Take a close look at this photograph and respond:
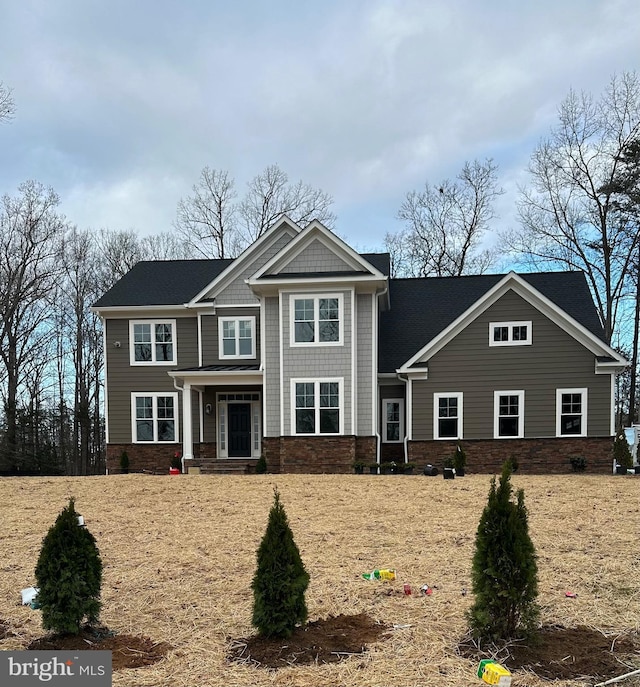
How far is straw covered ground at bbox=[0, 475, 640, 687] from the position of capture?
3.71 metres

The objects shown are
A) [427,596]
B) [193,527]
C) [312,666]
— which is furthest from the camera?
[193,527]

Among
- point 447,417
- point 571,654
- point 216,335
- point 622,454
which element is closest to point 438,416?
point 447,417

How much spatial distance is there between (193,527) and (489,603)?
5543mm

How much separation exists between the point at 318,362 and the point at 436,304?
575 cm

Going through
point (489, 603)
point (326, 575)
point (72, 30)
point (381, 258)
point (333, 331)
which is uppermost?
point (72, 30)

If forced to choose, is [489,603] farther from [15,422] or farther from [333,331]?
[15,422]

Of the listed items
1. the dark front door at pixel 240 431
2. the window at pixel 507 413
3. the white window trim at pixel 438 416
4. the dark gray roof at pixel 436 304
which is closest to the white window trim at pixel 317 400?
the dark gray roof at pixel 436 304

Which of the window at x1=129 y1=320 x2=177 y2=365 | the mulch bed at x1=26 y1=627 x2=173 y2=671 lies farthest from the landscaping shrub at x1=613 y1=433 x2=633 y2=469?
the window at x1=129 y1=320 x2=177 y2=365

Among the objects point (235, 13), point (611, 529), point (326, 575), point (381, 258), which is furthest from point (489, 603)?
point (381, 258)

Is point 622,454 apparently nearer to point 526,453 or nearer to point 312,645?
point 526,453

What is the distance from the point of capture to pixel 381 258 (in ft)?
64.8

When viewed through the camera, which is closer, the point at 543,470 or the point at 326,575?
the point at 326,575

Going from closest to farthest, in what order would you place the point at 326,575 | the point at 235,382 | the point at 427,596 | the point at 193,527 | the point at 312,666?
the point at 312,666
the point at 427,596
the point at 326,575
the point at 193,527
the point at 235,382

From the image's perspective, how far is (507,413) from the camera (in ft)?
52.4
